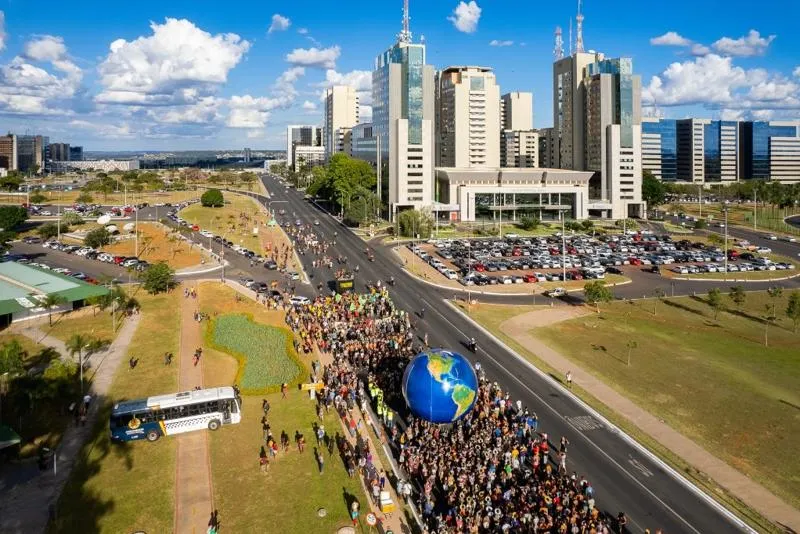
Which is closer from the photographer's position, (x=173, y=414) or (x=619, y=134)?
(x=173, y=414)

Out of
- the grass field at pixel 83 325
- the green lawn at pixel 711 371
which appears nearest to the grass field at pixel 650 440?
the green lawn at pixel 711 371

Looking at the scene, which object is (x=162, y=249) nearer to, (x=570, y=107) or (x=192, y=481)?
(x=192, y=481)

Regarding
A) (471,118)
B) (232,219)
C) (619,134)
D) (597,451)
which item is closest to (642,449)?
(597,451)

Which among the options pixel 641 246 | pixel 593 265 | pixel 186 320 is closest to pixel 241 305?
pixel 186 320

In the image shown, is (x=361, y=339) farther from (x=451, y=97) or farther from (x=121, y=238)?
(x=451, y=97)

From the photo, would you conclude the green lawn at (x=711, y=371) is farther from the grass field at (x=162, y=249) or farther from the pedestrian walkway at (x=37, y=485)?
the grass field at (x=162, y=249)
